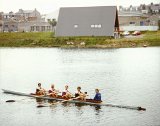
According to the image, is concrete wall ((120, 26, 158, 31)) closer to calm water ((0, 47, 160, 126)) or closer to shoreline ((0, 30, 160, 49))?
shoreline ((0, 30, 160, 49))

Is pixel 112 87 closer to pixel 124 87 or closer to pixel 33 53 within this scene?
pixel 124 87

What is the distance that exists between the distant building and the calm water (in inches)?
419

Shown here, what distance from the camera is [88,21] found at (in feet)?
360

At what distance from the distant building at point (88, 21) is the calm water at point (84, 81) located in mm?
10637

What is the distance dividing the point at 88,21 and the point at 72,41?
9.69 metres

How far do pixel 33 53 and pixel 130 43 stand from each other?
2335 cm

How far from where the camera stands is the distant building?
106 metres

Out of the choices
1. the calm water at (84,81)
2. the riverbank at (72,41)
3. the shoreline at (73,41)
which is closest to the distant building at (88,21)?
the shoreline at (73,41)

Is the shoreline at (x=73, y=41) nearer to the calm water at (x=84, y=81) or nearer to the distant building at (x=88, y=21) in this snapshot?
the distant building at (x=88, y=21)

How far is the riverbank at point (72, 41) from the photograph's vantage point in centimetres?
9794

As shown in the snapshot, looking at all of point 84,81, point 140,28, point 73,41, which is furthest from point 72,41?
point 84,81

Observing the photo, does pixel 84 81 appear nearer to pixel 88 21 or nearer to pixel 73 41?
A: pixel 73 41

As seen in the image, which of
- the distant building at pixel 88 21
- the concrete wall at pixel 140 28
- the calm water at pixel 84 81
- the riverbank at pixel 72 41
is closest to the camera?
the calm water at pixel 84 81

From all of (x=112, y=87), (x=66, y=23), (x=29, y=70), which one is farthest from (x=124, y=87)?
(x=66, y=23)
